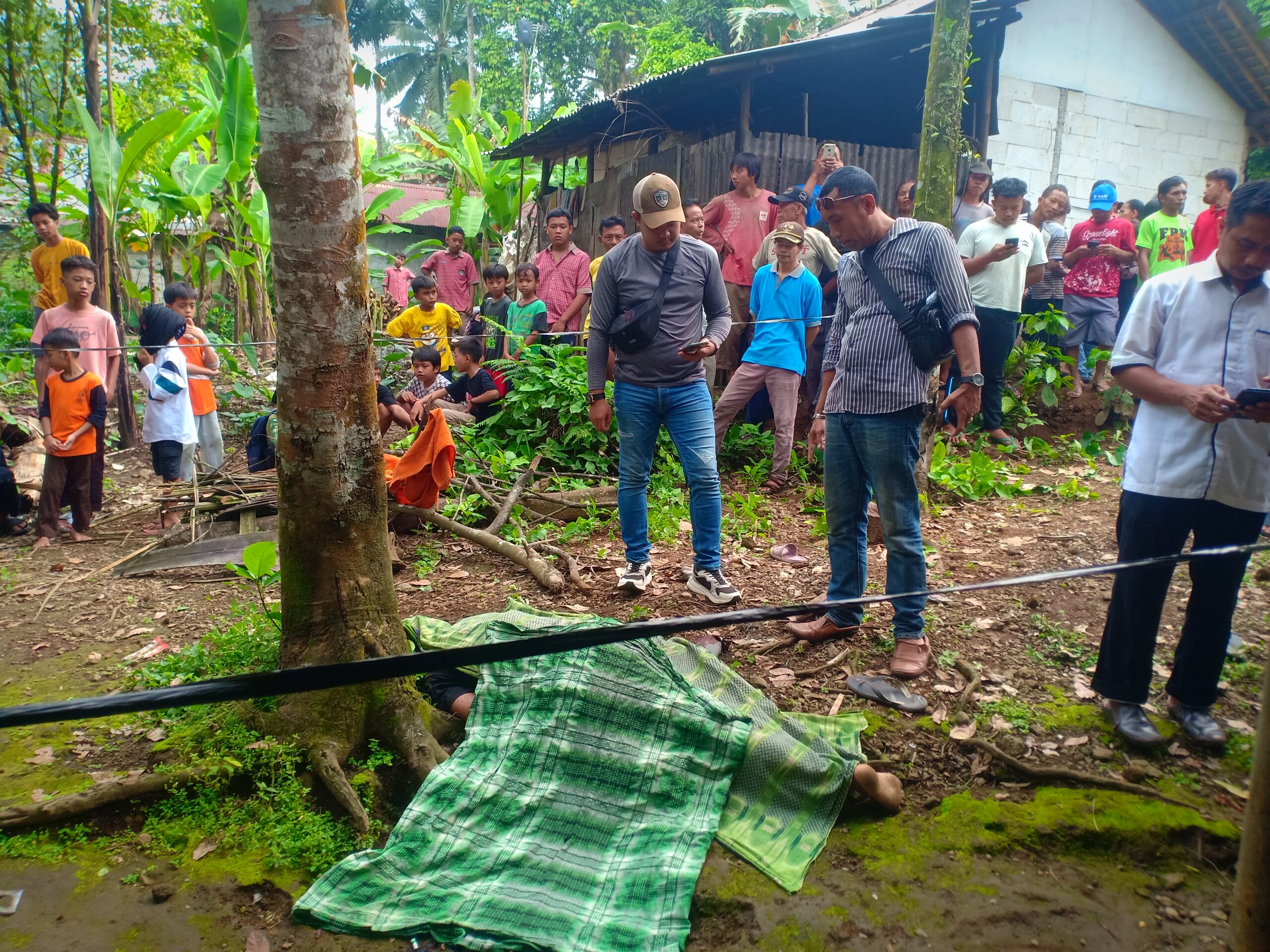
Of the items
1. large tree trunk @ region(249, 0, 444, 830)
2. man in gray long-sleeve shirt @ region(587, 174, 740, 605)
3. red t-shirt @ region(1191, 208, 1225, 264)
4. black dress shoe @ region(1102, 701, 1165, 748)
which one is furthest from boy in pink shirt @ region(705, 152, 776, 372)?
large tree trunk @ region(249, 0, 444, 830)

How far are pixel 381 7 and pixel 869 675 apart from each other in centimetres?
3288

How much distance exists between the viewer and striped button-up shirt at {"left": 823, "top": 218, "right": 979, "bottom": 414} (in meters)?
3.32

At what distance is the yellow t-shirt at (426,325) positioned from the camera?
821 centimetres

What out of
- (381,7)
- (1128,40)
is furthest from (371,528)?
(381,7)

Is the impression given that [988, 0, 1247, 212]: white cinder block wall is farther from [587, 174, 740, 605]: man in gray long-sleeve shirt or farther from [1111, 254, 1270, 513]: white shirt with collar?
[1111, 254, 1270, 513]: white shirt with collar

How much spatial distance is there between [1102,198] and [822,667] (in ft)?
21.1

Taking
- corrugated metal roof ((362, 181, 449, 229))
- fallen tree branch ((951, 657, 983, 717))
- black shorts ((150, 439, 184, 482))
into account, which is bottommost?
fallen tree branch ((951, 657, 983, 717))

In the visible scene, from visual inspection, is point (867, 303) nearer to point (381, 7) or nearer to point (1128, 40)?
point (1128, 40)

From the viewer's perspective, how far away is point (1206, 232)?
6.93 m

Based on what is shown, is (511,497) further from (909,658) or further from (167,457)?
(909,658)

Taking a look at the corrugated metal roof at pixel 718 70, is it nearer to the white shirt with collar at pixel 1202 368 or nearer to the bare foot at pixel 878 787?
the white shirt with collar at pixel 1202 368

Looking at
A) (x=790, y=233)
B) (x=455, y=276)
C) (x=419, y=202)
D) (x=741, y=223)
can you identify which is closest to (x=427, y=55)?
(x=419, y=202)

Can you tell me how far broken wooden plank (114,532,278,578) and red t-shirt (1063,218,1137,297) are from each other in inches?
279

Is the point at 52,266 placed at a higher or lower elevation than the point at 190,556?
higher
